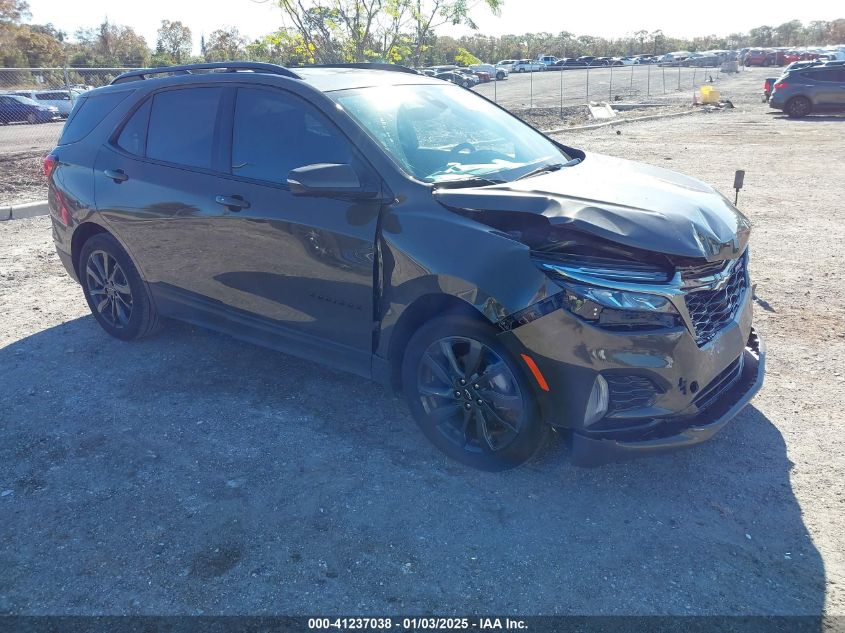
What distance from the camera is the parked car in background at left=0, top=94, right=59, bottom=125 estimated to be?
2344 centimetres

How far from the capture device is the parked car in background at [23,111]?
23438 mm

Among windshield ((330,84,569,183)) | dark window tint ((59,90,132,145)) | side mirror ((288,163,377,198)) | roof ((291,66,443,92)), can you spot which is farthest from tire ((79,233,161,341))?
windshield ((330,84,569,183))

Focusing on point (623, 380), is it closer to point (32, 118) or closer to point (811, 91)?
point (811, 91)

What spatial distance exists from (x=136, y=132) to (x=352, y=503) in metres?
3.12

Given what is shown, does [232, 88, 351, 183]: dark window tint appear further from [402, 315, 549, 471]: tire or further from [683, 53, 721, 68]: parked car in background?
[683, 53, 721, 68]: parked car in background

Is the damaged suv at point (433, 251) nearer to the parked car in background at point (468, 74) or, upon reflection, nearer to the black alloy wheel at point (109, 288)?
the black alloy wheel at point (109, 288)

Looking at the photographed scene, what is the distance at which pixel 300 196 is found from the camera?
13.0ft

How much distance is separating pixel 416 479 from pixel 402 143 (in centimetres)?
179

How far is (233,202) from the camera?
427 centimetres

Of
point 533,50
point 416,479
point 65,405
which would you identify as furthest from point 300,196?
point 533,50

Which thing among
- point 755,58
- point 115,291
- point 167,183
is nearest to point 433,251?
point 167,183

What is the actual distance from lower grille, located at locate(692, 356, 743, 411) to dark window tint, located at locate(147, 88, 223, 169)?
3.11 metres

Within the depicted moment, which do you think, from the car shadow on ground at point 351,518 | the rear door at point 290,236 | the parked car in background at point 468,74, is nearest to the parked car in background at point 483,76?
the parked car in background at point 468,74

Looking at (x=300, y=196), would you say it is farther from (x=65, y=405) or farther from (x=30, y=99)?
(x=30, y=99)
